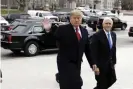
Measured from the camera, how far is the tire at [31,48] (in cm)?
1505

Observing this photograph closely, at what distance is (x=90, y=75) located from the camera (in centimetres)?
A: 1087

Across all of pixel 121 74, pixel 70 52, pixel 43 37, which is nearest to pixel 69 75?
pixel 70 52

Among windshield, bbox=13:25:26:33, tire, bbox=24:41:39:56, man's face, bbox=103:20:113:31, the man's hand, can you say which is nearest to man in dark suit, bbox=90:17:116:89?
man's face, bbox=103:20:113:31

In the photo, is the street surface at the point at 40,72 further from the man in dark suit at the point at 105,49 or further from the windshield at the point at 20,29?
the man in dark suit at the point at 105,49

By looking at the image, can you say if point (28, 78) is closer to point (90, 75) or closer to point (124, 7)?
point (90, 75)

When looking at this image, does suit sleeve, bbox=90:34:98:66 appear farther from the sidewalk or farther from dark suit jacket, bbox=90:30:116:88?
the sidewalk

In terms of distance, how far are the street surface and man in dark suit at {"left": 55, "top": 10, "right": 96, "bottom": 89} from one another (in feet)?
11.3

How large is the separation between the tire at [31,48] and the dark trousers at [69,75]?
9300mm

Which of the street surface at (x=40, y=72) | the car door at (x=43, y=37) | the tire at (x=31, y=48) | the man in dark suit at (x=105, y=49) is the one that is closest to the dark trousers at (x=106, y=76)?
the man in dark suit at (x=105, y=49)

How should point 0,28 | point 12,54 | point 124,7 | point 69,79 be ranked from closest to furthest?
point 69,79, point 12,54, point 0,28, point 124,7

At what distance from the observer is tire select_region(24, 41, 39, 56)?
1505 cm

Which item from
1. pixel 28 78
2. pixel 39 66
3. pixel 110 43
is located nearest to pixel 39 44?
pixel 39 66

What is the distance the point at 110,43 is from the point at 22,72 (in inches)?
201

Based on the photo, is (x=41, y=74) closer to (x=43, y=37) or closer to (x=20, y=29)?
(x=43, y=37)
